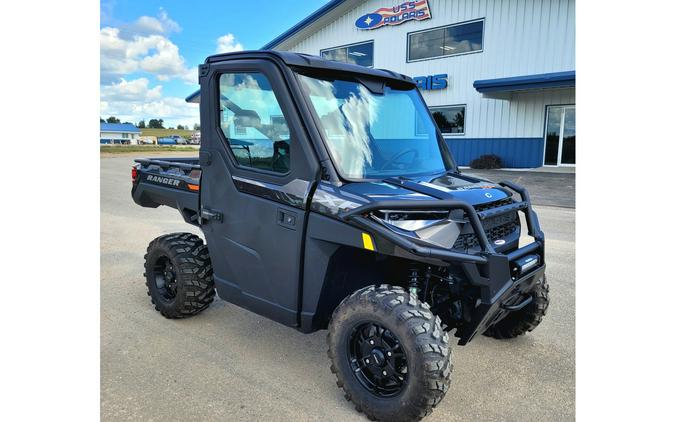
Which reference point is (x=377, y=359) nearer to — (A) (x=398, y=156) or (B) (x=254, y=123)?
(A) (x=398, y=156)

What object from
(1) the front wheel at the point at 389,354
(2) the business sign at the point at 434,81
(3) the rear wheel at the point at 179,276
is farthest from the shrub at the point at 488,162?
(1) the front wheel at the point at 389,354

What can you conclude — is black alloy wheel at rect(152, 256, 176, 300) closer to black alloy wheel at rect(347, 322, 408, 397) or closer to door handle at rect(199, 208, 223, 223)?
door handle at rect(199, 208, 223, 223)

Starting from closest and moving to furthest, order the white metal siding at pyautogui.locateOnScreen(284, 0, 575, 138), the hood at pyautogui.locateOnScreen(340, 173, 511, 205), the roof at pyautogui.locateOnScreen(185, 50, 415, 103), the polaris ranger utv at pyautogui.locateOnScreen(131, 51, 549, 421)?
the polaris ranger utv at pyautogui.locateOnScreen(131, 51, 549, 421), the hood at pyautogui.locateOnScreen(340, 173, 511, 205), the roof at pyautogui.locateOnScreen(185, 50, 415, 103), the white metal siding at pyautogui.locateOnScreen(284, 0, 575, 138)

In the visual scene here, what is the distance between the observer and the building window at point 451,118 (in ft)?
65.9

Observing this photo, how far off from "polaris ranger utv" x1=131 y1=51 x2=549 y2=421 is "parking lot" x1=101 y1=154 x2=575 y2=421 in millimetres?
273

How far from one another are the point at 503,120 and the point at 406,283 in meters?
17.2

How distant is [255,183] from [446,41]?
1828cm

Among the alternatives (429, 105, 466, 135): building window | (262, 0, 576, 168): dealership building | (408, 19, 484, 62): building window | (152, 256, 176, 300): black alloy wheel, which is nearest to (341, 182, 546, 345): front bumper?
(152, 256, 176, 300): black alloy wheel

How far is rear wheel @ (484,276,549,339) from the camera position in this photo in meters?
3.65

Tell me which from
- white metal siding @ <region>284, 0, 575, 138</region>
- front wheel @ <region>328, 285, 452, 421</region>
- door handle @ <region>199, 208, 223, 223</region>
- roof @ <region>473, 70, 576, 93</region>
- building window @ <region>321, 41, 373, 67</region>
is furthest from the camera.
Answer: building window @ <region>321, 41, 373, 67</region>

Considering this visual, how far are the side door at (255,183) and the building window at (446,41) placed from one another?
1755cm

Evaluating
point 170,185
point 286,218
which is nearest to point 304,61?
point 286,218

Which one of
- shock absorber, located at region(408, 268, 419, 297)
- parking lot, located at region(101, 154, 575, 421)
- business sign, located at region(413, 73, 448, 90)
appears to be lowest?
parking lot, located at region(101, 154, 575, 421)

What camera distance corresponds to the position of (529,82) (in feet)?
53.1
